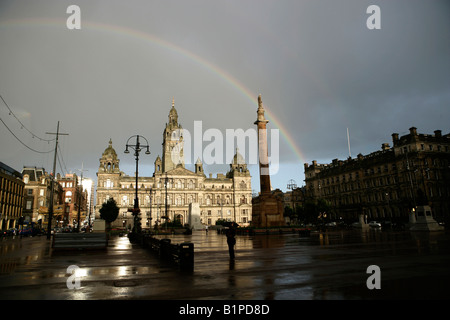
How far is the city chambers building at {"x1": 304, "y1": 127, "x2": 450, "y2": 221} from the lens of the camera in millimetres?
53000

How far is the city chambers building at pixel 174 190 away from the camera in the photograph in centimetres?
9719

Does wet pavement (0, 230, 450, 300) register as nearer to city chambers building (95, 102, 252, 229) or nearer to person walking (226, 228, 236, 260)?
person walking (226, 228, 236, 260)

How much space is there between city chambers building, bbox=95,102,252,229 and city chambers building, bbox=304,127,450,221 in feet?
137

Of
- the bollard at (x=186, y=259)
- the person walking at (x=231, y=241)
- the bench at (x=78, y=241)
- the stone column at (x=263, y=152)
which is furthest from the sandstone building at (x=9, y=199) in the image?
the bollard at (x=186, y=259)

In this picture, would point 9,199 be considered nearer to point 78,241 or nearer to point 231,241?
point 78,241

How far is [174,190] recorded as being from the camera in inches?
3954

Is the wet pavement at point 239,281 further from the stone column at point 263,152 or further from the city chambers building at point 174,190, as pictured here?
the city chambers building at point 174,190

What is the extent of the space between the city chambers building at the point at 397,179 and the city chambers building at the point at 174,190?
4175cm

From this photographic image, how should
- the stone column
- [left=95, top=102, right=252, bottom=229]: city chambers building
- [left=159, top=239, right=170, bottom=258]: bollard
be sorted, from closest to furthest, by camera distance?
[left=159, top=239, right=170, bottom=258]: bollard < the stone column < [left=95, top=102, right=252, bottom=229]: city chambers building

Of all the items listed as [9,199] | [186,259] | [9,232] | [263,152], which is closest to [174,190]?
[9,199]

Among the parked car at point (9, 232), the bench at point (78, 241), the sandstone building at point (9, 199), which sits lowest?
the parked car at point (9, 232)

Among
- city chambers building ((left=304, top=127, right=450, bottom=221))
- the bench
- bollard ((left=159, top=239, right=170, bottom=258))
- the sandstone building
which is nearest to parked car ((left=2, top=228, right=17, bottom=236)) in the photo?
the sandstone building
